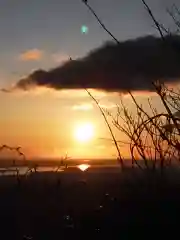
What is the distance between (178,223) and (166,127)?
183 centimetres

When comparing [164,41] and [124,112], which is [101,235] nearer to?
[124,112]

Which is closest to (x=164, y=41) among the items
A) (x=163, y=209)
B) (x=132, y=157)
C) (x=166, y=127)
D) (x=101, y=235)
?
(x=166, y=127)

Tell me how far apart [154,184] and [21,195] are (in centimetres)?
1196

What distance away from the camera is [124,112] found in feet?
Result: 35.7

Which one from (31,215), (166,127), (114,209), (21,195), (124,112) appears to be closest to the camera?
(166,127)

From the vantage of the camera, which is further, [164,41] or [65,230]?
[65,230]

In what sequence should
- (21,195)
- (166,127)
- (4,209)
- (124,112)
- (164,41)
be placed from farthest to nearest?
(21,195)
(4,209)
(124,112)
(166,127)
(164,41)

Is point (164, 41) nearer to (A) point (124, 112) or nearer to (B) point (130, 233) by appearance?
(A) point (124, 112)

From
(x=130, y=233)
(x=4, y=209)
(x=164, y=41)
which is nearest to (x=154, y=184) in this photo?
(x=130, y=233)

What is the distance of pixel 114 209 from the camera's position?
1196 cm

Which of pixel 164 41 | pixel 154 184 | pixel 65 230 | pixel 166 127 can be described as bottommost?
pixel 65 230

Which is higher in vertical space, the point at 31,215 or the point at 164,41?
the point at 164,41

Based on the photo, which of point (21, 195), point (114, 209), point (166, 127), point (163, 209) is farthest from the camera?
point (21, 195)

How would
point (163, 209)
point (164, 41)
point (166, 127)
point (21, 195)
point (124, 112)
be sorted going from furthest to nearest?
point (21, 195), point (124, 112), point (163, 209), point (166, 127), point (164, 41)
